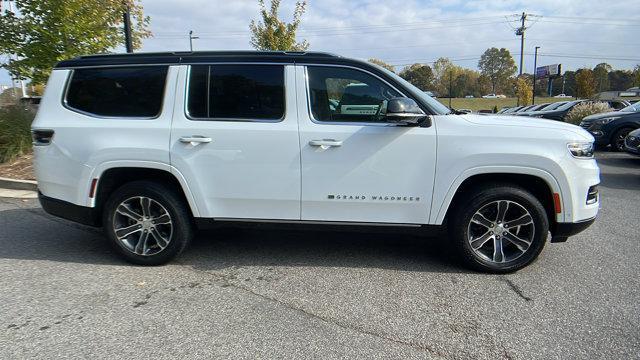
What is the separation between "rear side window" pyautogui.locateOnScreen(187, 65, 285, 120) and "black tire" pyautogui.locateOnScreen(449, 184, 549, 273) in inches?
73.7

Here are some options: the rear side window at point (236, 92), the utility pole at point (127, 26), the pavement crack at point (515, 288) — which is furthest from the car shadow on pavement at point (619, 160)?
the utility pole at point (127, 26)

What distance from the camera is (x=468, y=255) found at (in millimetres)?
3924

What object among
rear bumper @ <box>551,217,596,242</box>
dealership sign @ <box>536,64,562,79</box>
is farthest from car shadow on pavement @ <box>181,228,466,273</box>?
dealership sign @ <box>536,64,562,79</box>

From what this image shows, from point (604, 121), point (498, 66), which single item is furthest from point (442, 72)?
point (604, 121)

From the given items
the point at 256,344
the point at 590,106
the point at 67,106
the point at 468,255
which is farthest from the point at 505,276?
the point at 590,106

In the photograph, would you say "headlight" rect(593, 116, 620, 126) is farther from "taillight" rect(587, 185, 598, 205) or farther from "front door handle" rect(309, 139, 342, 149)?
"front door handle" rect(309, 139, 342, 149)

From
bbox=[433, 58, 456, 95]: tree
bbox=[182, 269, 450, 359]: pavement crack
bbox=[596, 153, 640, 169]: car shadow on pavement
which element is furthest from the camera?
bbox=[433, 58, 456, 95]: tree

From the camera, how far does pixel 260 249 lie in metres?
4.65

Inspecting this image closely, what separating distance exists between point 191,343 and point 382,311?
1382 millimetres

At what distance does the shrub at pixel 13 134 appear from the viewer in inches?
338

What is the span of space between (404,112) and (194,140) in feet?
6.07

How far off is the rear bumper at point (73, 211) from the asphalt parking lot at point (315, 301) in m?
0.43

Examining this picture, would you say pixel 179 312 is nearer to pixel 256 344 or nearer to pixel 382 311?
pixel 256 344

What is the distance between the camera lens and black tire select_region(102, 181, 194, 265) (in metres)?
4.08
